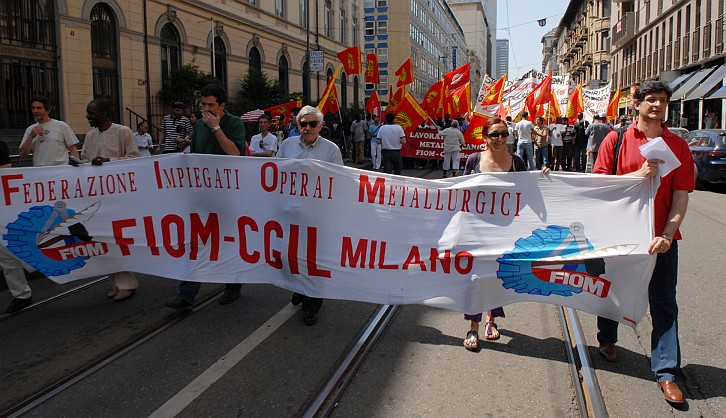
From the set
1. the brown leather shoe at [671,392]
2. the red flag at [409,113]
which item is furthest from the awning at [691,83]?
the brown leather shoe at [671,392]

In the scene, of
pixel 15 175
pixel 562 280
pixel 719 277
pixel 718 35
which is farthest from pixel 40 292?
pixel 718 35

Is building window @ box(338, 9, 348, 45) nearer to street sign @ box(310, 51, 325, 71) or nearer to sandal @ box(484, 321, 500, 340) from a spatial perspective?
street sign @ box(310, 51, 325, 71)

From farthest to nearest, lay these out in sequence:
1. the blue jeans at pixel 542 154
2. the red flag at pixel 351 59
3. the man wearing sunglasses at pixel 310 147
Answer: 1. the red flag at pixel 351 59
2. the blue jeans at pixel 542 154
3. the man wearing sunglasses at pixel 310 147

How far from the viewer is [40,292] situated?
6.08m

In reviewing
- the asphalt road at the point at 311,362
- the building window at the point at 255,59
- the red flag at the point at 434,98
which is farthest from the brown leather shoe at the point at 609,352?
the building window at the point at 255,59

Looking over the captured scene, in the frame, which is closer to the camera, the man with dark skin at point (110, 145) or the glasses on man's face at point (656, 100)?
the glasses on man's face at point (656, 100)

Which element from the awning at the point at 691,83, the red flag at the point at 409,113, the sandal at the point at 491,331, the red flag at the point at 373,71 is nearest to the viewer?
the sandal at the point at 491,331

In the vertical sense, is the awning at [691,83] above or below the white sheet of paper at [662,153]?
above

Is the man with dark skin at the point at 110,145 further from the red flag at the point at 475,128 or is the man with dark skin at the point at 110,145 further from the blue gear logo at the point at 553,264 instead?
the red flag at the point at 475,128

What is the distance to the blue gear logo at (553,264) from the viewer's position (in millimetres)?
4160

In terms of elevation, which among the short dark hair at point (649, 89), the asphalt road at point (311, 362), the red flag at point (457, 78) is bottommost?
the asphalt road at point (311, 362)

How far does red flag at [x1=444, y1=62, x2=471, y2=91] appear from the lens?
72.0 feet

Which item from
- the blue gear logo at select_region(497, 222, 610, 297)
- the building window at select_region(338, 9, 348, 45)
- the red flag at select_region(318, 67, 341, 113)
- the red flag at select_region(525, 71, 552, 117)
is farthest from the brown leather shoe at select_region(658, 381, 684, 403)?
the building window at select_region(338, 9, 348, 45)

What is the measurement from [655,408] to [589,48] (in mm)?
70910
